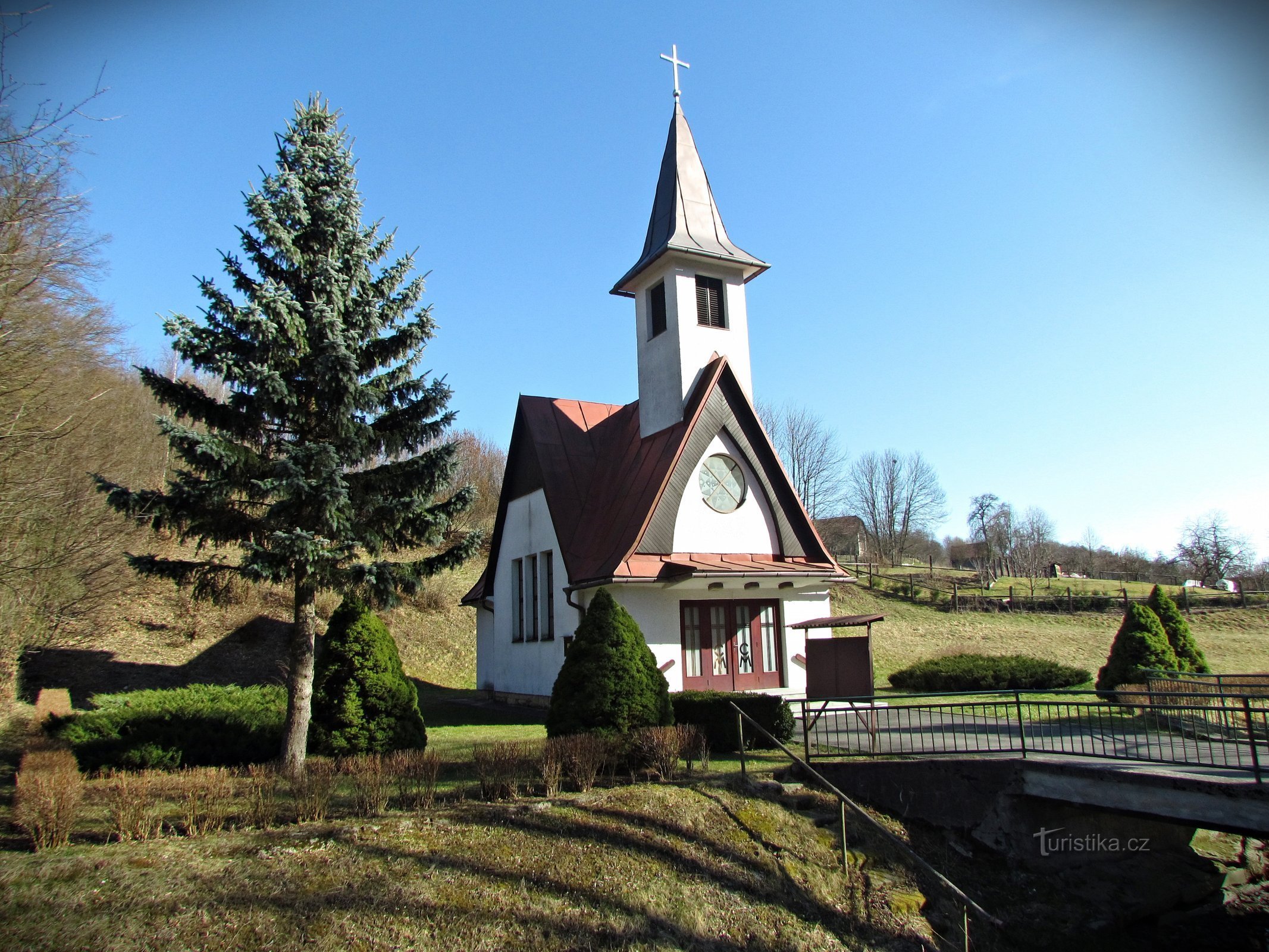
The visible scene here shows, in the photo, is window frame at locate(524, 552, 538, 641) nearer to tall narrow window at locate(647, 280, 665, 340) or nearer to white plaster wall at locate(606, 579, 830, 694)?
white plaster wall at locate(606, 579, 830, 694)

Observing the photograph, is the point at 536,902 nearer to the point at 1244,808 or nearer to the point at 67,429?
the point at 1244,808

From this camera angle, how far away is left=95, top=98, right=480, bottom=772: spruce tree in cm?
1134

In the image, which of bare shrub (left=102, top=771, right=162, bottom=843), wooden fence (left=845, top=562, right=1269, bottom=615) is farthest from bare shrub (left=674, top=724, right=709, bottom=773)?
wooden fence (left=845, top=562, right=1269, bottom=615)

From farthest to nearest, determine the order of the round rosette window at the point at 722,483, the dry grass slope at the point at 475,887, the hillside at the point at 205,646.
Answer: the hillside at the point at 205,646 → the round rosette window at the point at 722,483 → the dry grass slope at the point at 475,887

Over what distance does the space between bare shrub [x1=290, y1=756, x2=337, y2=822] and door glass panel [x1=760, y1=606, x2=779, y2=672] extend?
11.6 meters

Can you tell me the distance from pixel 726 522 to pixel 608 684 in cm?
779

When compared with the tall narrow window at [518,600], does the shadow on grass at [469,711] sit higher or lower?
lower

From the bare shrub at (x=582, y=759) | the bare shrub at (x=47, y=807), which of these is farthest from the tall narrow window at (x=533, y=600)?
the bare shrub at (x=47, y=807)

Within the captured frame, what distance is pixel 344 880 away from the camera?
23.4 feet

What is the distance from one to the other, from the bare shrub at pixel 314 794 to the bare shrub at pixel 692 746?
4.63 metres

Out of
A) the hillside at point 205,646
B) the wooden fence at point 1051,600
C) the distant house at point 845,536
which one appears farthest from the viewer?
the distant house at point 845,536

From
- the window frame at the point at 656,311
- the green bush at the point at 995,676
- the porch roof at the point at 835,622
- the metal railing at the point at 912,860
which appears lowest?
the metal railing at the point at 912,860

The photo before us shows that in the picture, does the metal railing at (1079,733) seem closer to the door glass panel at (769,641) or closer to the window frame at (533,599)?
the door glass panel at (769,641)

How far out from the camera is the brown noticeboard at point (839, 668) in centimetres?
1277
